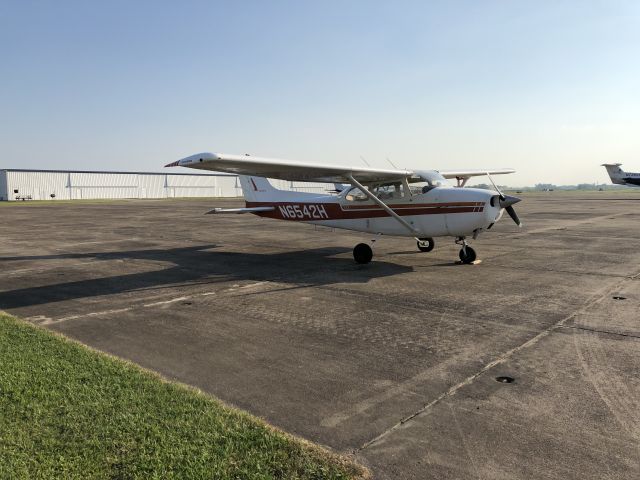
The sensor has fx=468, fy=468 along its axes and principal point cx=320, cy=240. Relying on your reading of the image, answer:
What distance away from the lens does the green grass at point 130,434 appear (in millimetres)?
3047

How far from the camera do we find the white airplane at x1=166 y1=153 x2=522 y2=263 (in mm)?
10656

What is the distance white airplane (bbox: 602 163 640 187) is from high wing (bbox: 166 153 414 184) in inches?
2684

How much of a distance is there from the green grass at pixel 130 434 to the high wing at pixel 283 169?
4511mm

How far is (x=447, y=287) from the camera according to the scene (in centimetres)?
891

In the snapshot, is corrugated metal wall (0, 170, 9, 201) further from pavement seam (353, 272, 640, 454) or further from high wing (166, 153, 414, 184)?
pavement seam (353, 272, 640, 454)

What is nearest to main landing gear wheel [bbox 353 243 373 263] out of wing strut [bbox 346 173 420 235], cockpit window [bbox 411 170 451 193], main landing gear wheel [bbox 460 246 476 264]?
wing strut [bbox 346 173 420 235]

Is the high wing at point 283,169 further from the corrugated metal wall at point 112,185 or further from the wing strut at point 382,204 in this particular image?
the corrugated metal wall at point 112,185

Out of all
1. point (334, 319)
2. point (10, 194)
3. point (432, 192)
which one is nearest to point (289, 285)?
point (334, 319)

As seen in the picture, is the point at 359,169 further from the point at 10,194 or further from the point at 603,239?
the point at 10,194

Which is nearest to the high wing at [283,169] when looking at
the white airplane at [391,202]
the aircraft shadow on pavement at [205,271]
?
the white airplane at [391,202]

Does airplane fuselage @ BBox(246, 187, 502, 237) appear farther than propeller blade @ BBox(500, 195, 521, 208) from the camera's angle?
Yes

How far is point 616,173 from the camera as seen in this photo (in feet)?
225

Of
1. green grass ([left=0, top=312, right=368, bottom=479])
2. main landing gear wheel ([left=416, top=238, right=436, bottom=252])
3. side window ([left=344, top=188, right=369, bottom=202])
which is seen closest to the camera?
green grass ([left=0, top=312, right=368, bottom=479])

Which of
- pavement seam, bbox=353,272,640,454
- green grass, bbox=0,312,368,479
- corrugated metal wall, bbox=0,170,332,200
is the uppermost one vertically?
corrugated metal wall, bbox=0,170,332,200
